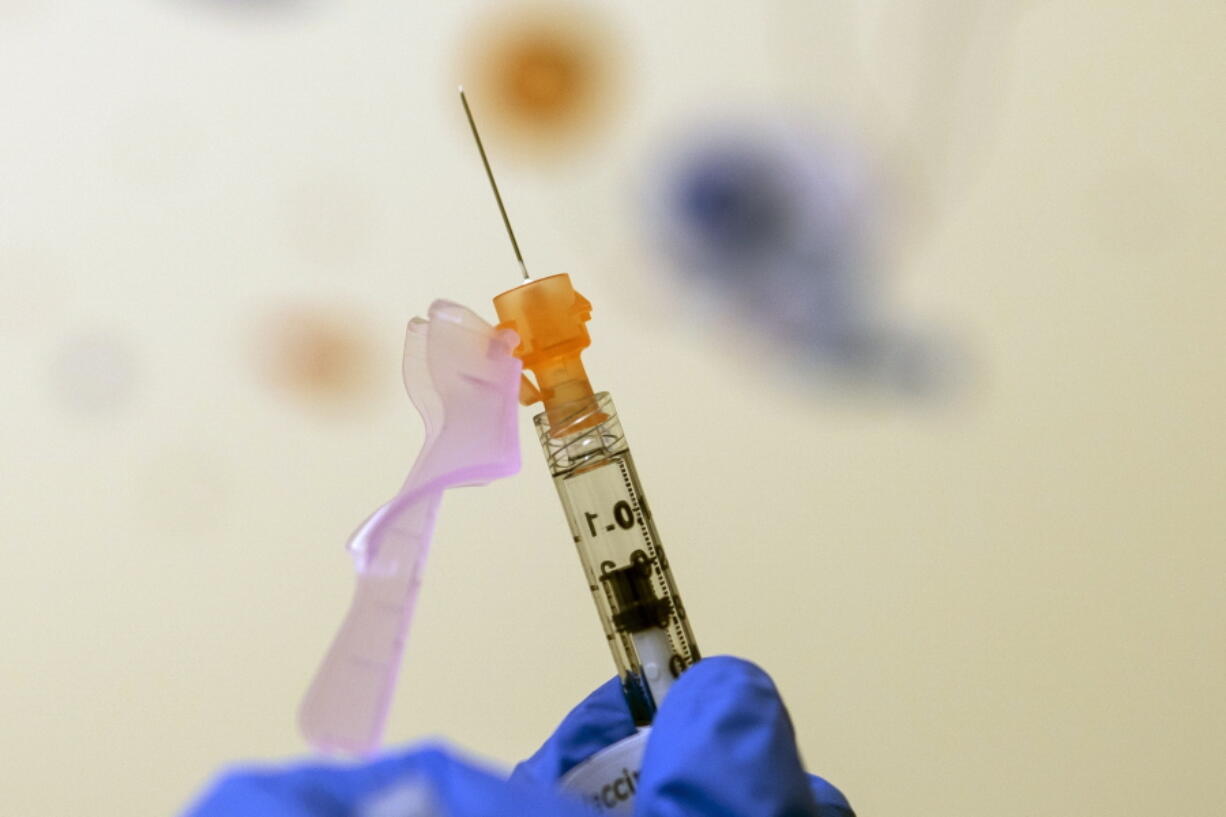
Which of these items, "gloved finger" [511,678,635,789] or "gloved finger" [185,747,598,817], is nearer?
"gloved finger" [185,747,598,817]

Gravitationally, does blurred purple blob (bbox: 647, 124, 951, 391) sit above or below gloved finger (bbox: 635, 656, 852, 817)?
above

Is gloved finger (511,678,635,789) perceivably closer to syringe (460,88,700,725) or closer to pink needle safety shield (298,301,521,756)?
syringe (460,88,700,725)

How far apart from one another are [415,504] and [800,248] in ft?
2.00

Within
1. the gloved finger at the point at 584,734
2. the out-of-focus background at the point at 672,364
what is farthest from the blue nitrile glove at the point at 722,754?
the out-of-focus background at the point at 672,364

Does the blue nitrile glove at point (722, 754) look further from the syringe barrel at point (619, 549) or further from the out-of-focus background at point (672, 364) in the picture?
the out-of-focus background at point (672, 364)

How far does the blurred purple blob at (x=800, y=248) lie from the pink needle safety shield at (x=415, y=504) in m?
0.49

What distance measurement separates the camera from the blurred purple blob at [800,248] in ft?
3.36

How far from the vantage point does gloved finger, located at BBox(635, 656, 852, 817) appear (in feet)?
1.54

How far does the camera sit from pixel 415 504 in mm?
505

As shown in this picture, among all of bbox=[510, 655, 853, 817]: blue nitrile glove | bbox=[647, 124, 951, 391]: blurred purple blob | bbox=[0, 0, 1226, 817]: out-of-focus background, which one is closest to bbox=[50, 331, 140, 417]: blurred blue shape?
bbox=[0, 0, 1226, 817]: out-of-focus background

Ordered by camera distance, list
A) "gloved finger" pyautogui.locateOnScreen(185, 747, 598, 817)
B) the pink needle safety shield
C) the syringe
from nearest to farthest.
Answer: "gloved finger" pyautogui.locateOnScreen(185, 747, 598, 817) < the pink needle safety shield < the syringe

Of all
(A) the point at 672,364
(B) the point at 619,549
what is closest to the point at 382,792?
(B) the point at 619,549

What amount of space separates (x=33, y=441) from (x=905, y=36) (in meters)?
0.88

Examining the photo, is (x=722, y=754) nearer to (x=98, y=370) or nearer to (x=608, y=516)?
(x=608, y=516)
